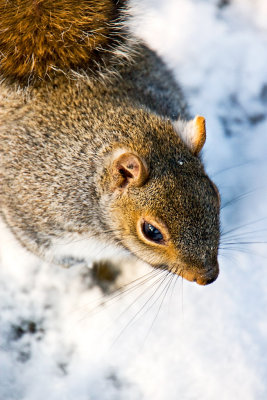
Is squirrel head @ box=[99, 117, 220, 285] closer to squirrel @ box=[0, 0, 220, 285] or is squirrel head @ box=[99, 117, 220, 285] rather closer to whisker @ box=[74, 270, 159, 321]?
squirrel @ box=[0, 0, 220, 285]

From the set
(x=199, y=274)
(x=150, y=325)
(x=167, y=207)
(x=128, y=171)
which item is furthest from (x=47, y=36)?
(x=150, y=325)

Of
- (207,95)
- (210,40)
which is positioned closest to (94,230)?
(207,95)

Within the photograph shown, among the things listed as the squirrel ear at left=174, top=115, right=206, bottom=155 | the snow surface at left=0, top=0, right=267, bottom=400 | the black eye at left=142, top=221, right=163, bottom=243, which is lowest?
the snow surface at left=0, top=0, right=267, bottom=400

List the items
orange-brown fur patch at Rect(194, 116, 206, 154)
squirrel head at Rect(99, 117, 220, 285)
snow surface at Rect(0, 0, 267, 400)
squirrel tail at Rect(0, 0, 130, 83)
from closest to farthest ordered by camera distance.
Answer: squirrel head at Rect(99, 117, 220, 285), orange-brown fur patch at Rect(194, 116, 206, 154), squirrel tail at Rect(0, 0, 130, 83), snow surface at Rect(0, 0, 267, 400)

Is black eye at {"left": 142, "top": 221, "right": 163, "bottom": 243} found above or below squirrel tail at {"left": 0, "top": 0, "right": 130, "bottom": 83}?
below

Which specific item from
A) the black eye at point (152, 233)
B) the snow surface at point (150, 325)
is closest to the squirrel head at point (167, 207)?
the black eye at point (152, 233)

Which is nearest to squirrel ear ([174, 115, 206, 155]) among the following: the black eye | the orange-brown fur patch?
the orange-brown fur patch

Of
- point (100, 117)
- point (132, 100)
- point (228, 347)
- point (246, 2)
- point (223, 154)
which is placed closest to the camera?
point (100, 117)

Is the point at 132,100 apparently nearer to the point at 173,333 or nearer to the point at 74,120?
the point at 74,120
